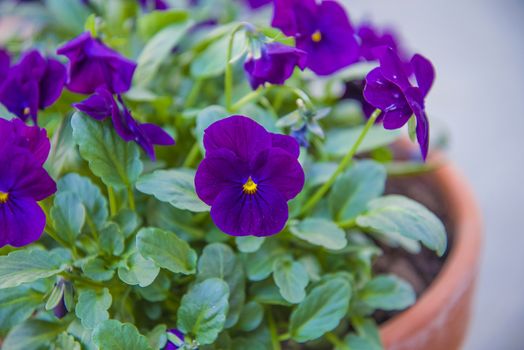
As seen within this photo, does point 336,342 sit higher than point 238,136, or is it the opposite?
point 238,136

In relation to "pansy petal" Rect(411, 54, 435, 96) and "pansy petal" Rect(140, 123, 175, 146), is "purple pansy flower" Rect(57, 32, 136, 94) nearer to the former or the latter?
"pansy petal" Rect(140, 123, 175, 146)

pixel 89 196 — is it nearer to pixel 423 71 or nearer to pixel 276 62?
pixel 276 62

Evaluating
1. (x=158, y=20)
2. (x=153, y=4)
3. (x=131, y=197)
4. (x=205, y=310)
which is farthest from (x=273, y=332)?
(x=153, y=4)

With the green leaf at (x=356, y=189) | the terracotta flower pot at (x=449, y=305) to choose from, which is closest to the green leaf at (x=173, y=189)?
the green leaf at (x=356, y=189)

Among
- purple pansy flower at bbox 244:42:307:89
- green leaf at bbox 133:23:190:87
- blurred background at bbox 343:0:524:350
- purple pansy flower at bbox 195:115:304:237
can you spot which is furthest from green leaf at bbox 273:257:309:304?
blurred background at bbox 343:0:524:350

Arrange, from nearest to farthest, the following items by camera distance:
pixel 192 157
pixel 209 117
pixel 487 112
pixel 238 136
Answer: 1. pixel 238 136
2. pixel 209 117
3. pixel 192 157
4. pixel 487 112

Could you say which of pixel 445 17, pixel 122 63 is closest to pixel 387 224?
pixel 122 63
